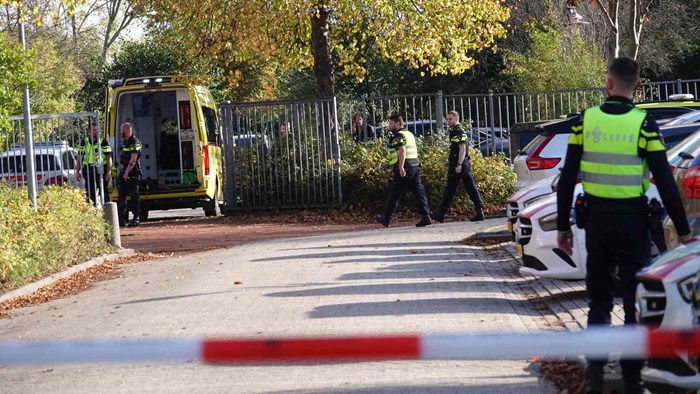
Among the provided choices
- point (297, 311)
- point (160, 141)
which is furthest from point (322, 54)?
point (297, 311)

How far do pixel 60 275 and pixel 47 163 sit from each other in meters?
6.89

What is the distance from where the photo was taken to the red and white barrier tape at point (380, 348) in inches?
152

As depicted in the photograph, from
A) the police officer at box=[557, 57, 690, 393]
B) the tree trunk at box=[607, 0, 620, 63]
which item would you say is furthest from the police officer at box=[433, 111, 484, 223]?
the police officer at box=[557, 57, 690, 393]

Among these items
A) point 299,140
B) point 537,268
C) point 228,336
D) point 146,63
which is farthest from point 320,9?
point 146,63

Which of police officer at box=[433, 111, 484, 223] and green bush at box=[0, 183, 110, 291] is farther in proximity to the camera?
police officer at box=[433, 111, 484, 223]

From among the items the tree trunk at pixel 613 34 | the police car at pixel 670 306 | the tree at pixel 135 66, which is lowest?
the police car at pixel 670 306

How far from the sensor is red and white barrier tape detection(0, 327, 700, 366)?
386cm

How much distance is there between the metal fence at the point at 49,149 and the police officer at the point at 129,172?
136 centimetres

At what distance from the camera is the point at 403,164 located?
19625 mm

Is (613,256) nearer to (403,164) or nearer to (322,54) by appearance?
(403,164)

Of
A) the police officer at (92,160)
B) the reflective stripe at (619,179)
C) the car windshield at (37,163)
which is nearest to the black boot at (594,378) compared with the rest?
the reflective stripe at (619,179)

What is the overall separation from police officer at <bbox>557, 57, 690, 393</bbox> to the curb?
746 cm

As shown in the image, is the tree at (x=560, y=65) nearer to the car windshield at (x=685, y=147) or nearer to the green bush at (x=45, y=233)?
the green bush at (x=45, y=233)

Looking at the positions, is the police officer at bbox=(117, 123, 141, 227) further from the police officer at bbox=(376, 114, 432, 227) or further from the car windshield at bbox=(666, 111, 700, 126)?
the car windshield at bbox=(666, 111, 700, 126)
